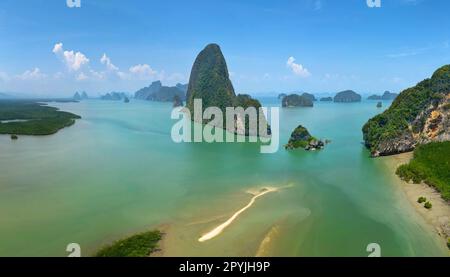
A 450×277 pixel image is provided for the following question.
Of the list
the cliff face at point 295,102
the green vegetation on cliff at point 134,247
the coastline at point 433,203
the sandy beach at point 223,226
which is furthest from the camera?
the cliff face at point 295,102

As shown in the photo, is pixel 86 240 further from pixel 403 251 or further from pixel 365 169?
pixel 365 169

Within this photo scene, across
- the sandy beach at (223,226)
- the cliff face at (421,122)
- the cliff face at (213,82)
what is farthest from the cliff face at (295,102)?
the sandy beach at (223,226)

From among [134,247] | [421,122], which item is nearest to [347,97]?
[421,122]

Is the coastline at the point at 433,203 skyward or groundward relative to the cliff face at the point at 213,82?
groundward

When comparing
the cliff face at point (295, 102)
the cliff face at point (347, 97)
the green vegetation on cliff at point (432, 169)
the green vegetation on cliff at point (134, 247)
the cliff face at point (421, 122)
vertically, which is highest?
the cliff face at point (347, 97)

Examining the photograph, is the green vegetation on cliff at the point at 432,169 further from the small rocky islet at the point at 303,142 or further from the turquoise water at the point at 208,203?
the small rocky islet at the point at 303,142
